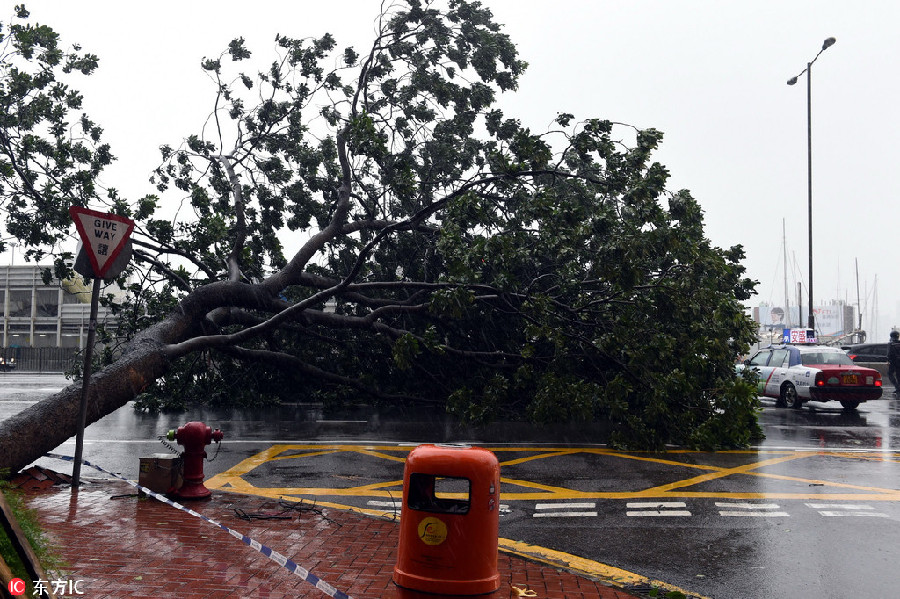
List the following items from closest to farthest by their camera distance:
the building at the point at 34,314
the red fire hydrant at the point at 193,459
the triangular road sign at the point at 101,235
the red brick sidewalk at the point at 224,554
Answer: the red brick sidewalk at the point at 224,554
the red fire hydrant at the point at 193,459
the triangular road sign at the point at 101,235
the building at the point at 34,314

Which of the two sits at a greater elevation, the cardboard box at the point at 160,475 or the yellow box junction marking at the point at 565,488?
the cardboard box at the point at 160,475

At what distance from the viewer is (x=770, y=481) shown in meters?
8.93

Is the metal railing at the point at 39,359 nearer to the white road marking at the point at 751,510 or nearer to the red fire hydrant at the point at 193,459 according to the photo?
the red fire hydrant at the point at 193,459

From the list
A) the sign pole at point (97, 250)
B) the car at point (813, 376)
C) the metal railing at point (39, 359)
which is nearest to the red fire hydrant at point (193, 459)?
the sign pole at point (97, 250)

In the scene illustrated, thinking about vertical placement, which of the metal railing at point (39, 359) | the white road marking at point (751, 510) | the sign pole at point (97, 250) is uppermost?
the sign pole at point (97, 250)

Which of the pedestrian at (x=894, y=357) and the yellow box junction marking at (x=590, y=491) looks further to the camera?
the pedestrian at (x=894, y=357)

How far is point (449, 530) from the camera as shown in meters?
4.76

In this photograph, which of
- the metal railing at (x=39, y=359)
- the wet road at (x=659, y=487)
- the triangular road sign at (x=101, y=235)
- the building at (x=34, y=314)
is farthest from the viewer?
the building at (x=34, y=314)

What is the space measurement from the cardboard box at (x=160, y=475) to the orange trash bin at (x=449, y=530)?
3.66m

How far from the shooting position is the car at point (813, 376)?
16078mm

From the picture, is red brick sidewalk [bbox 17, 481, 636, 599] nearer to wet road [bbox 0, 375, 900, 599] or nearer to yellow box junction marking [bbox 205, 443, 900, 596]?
yellow box junction marking [bbox 205, 443, 900, 596]

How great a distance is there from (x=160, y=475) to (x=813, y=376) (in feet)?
46.0

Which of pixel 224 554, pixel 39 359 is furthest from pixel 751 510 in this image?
pixel 39 359

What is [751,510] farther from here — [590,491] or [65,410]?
[65,410]
